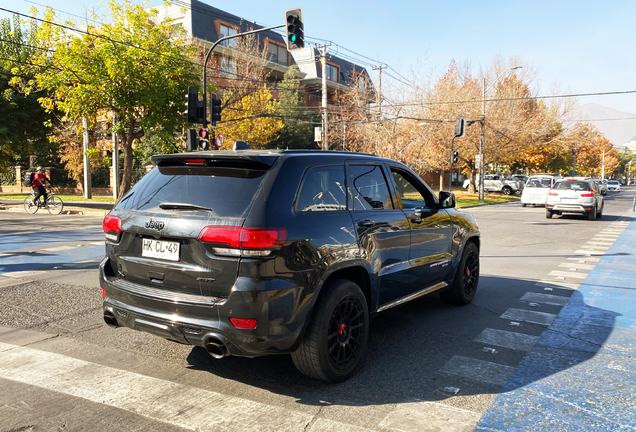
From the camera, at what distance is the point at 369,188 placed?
4715 millimetres

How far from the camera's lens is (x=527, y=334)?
528cm

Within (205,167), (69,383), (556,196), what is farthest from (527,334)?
(556,196)

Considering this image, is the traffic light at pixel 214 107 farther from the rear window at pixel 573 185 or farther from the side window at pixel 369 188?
the side window at pixel 369 188

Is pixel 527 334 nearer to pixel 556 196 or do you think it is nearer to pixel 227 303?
pixel 227 303

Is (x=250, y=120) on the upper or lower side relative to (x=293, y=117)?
lower

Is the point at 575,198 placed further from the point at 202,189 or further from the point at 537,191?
the point at 202,189

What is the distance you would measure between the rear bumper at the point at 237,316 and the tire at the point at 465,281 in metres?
3.12

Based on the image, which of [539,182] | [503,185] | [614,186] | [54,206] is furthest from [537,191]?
[614,186]

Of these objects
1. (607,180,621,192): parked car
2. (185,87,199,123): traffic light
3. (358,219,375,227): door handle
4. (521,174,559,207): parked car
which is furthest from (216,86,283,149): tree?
(607,180,621,192): parked car

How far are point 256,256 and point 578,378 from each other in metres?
2.74

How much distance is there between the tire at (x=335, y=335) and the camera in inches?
149

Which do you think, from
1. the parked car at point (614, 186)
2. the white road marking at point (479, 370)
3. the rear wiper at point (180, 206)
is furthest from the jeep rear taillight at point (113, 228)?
the parked car at point (614, 186)

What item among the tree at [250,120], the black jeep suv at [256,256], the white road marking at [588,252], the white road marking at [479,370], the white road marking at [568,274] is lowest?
the white road marking at [588,252]

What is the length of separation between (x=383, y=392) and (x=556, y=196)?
741 inches
